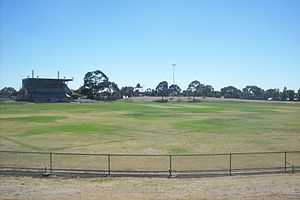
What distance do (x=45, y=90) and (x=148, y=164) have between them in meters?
150

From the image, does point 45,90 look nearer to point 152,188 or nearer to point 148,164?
point 148,164

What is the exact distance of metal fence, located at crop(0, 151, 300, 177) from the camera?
23.0m

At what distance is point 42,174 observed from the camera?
2186cm

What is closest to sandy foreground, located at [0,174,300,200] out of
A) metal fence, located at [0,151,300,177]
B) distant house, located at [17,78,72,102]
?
metal fence, located at [0,151,300,177]

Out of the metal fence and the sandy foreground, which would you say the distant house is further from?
the sandy foreground

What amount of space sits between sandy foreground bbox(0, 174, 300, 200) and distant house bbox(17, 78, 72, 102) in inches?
5730

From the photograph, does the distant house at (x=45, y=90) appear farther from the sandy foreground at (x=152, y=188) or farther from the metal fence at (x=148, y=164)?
the sandy foreground at (x=152, y=188)

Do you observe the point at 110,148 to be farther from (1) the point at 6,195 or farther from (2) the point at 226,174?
(1) the point at 6,195

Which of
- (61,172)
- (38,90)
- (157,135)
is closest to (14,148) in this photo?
(61,172)

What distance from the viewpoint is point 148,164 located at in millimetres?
26562

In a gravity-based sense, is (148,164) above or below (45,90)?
below

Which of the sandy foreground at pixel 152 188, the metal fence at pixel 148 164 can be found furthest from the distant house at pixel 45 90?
the sandy foreground at pixel 152 188

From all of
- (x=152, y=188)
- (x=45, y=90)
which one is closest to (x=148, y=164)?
(x=152, y=188)

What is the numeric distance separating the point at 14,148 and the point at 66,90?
146 metres
